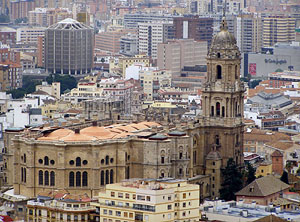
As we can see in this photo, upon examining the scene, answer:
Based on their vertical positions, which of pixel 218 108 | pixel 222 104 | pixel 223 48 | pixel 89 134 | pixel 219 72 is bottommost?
pixel 89 134

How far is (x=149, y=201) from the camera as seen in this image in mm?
137500

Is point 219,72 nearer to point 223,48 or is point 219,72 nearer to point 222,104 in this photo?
point 223,48

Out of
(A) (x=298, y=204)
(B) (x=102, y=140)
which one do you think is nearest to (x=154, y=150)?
(B) (x=102, y=140)

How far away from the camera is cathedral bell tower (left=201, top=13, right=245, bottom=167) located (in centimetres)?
17488

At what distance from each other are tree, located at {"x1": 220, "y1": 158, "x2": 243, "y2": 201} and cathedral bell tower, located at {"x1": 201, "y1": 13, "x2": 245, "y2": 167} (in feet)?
8.16

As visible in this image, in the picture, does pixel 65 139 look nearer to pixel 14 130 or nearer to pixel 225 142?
pixel 14 130

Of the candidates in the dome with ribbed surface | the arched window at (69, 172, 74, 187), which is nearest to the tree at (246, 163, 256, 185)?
the dome with ribbed surface

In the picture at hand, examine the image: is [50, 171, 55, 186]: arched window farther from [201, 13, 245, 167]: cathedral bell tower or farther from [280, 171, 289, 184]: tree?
[280, 171, 289, 184]: tree

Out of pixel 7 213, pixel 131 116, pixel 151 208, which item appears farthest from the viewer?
pixel 131 116

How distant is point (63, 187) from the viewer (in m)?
154

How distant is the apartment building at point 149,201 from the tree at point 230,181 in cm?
2428

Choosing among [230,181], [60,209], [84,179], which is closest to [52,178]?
[84,179]

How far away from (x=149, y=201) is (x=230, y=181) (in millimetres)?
33008

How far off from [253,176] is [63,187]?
2602cm
